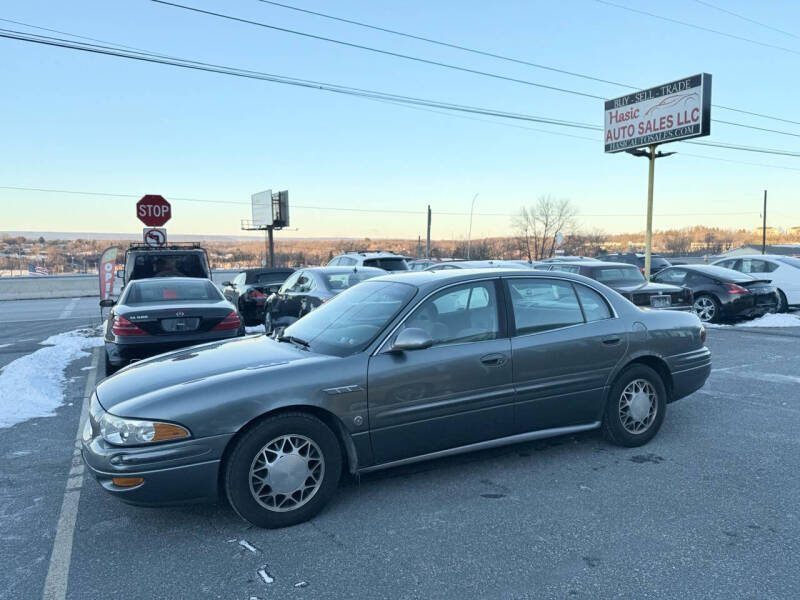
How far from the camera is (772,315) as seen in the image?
497 inches

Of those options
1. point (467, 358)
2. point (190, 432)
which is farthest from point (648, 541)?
point (190, 432)

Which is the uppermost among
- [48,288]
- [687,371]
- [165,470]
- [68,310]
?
[687,371]

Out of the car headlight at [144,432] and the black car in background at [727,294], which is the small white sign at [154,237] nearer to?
the car headlight at [144,432]

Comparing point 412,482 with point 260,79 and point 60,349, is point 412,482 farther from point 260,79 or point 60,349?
point 260,79

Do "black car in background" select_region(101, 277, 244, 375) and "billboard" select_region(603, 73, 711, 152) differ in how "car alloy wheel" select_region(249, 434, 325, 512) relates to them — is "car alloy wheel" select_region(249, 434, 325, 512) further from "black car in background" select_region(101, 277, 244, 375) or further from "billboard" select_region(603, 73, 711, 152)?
"billboard" select_region(603, 73, 711, 152)

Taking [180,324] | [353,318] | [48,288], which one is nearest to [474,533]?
[353,318]

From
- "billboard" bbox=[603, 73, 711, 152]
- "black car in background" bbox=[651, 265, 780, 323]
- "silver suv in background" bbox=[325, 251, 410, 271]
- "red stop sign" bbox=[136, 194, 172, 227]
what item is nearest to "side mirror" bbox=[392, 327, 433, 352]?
"black car in background" bbox=[651, 265, 780, 323]

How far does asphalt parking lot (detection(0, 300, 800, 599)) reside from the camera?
9.06 feet

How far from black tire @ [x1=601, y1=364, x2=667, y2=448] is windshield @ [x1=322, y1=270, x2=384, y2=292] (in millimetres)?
5884

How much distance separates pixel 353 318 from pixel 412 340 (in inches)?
30.9

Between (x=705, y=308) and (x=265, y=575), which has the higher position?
(x=705, y=308)

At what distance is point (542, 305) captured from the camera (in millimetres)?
4441

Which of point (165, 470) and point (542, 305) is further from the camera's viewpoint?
point (542, 305)

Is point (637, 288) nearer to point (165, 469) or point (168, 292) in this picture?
point (168, 292)
